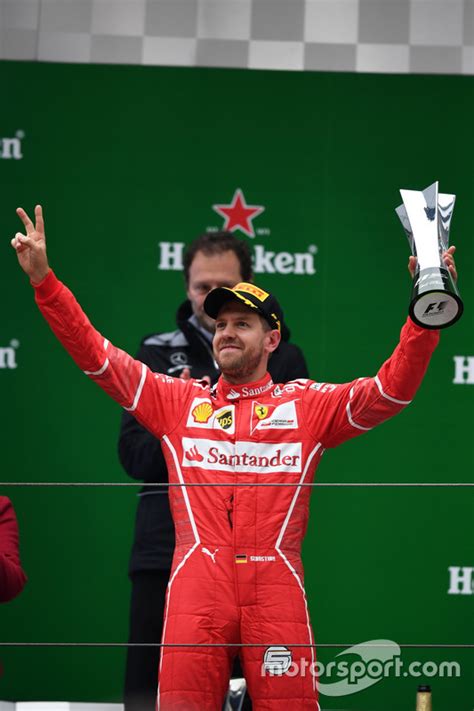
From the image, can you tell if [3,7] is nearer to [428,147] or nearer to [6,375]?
[6,375]

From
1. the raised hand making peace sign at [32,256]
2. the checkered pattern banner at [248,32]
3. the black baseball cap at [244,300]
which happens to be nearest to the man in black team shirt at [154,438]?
the black baseball cap at [244,300]

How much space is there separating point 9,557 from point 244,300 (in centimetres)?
59

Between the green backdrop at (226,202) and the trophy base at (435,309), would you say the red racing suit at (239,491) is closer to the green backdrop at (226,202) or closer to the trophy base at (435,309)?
the trophy base at (435,309)

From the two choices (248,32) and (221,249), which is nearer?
(221,249)

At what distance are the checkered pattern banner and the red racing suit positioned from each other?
5.11 feet

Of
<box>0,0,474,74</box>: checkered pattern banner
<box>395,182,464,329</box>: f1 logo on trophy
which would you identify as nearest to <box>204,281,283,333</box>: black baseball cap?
<box>395,182,464,329</box>: f1 logo on trophy

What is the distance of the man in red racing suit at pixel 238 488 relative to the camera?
192 cm

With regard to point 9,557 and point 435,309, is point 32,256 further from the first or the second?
point 435,309

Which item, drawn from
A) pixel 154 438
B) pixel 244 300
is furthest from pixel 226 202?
pixel 244 300

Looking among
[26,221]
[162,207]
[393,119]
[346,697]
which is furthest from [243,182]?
[346,697]

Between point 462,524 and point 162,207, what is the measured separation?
1.65 meters

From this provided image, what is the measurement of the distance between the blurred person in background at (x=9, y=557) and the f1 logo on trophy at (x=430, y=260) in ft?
2.45

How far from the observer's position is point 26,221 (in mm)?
2107

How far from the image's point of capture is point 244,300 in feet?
7.25
